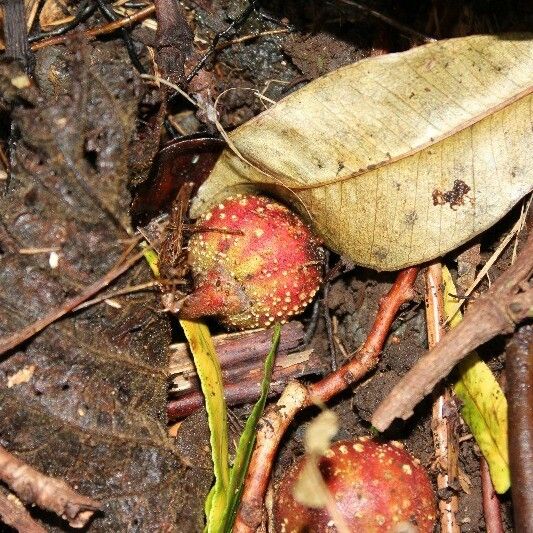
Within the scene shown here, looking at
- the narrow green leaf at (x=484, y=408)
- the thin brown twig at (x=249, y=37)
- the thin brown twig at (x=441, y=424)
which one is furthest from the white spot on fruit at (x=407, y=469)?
the thin brown twig at (x=249, y=37)

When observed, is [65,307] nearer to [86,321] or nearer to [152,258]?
[86,321]

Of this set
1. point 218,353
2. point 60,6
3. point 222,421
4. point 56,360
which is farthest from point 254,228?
point 60,6

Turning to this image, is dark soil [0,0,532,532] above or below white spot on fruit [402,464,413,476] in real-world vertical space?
above

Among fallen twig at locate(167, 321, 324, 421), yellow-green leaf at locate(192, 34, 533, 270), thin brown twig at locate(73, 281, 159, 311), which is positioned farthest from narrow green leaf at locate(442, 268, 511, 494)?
thin brown twig at locate(73, 281, 159, 311)

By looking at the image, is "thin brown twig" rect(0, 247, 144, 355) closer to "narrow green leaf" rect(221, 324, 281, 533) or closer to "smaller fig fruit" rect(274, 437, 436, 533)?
"narrow green leaf" rect(221, 324, 281, 533)

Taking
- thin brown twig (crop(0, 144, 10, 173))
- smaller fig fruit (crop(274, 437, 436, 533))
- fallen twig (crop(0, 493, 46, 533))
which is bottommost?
smaller fig fruit (crop(274, 437, 436, 533))

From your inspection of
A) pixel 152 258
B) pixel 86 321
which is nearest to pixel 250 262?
pixel 152 258

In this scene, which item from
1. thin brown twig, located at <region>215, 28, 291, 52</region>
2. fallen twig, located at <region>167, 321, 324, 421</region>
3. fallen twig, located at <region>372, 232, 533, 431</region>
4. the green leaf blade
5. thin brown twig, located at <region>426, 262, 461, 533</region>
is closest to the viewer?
fallen twig, located at <region>372, 232, 533, 431</region>

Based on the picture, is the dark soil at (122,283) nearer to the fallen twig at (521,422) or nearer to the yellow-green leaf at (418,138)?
the fallen twig at (521,422)
